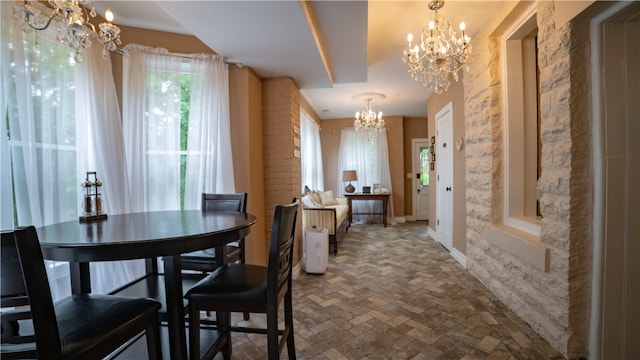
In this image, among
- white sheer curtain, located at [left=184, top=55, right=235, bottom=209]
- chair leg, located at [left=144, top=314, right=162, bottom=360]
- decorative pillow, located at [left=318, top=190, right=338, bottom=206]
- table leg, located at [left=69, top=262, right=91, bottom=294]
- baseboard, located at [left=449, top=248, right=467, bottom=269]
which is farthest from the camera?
decorative pillow, located at [left=318, top=190, right=338, bottom=206]

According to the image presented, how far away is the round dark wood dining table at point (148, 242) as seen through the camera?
3.54 feet

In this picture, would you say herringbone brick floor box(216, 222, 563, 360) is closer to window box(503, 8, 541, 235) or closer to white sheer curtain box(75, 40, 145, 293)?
window box(503, 8, 541, 235)

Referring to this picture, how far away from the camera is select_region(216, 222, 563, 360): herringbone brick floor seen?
1807 mm

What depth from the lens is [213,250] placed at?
2.06 metres

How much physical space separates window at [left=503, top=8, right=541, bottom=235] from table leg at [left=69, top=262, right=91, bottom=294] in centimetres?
314

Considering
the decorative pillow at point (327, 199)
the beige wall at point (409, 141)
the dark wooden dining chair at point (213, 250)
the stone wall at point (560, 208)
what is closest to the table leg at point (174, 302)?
the dark wooden dining chair at point (213, 250)

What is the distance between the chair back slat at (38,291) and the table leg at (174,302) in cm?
43

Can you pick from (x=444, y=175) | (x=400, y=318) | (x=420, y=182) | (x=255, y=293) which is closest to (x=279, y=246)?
(x=255, y=293)

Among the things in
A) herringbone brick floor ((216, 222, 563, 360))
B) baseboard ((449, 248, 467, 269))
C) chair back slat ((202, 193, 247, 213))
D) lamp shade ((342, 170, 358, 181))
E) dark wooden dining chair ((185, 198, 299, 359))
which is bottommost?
herringbone brick floor ((216, 222, 563, 360))

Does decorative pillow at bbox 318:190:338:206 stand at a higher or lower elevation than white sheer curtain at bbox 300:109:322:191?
lower

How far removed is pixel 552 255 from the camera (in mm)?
1803

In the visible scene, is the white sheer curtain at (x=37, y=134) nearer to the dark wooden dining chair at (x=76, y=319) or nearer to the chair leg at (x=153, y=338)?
the dark wooden dining chair at (x=76, y=319)

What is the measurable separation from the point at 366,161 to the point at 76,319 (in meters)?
6.29

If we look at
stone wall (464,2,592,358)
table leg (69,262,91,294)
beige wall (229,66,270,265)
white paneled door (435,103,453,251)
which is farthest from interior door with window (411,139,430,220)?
table leg (69,262,91,294)
